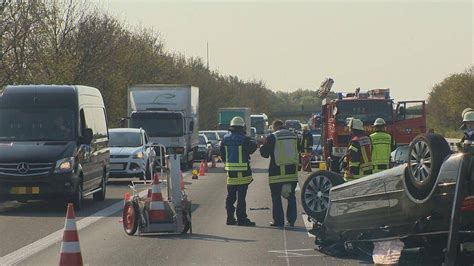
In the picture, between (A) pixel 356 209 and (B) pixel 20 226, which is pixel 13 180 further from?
(A) pixel 356 209

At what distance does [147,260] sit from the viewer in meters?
11.5

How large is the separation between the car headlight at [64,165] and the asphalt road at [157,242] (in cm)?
83

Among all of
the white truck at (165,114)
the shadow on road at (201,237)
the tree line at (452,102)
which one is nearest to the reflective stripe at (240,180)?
the shadow on road at (201,237)

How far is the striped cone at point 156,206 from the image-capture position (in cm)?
1409

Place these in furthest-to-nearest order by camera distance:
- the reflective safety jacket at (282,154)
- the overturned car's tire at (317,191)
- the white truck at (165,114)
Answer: the white truck at (165,114)
the reflective safety jacket at (282,154)
the overturned car's tire at (317,191)

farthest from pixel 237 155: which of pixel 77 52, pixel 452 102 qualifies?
pixel 452 102

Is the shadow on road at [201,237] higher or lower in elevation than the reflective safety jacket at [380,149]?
lower

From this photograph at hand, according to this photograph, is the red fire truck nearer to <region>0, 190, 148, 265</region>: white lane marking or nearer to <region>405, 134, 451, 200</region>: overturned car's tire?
<region>0, 190, 148, 265</region>: white lane marking

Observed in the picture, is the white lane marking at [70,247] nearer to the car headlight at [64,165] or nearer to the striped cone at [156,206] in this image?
the striped cone at [156,206]

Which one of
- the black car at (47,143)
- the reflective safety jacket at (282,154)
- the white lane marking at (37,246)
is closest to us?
the white lane marking at (37,246)

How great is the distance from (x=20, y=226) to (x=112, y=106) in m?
39.5

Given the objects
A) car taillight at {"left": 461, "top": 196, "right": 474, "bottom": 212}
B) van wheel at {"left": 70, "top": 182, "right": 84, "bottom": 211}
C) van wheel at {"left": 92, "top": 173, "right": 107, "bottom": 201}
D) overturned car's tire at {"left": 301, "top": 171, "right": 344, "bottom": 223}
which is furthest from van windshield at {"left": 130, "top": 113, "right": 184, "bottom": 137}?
car taillight at {"left": 461, "top": 196, "right": 474, "bottom": 212}

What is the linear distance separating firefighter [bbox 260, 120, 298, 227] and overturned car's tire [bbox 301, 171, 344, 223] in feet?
4.69

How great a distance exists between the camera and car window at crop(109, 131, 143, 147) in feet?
96.3
